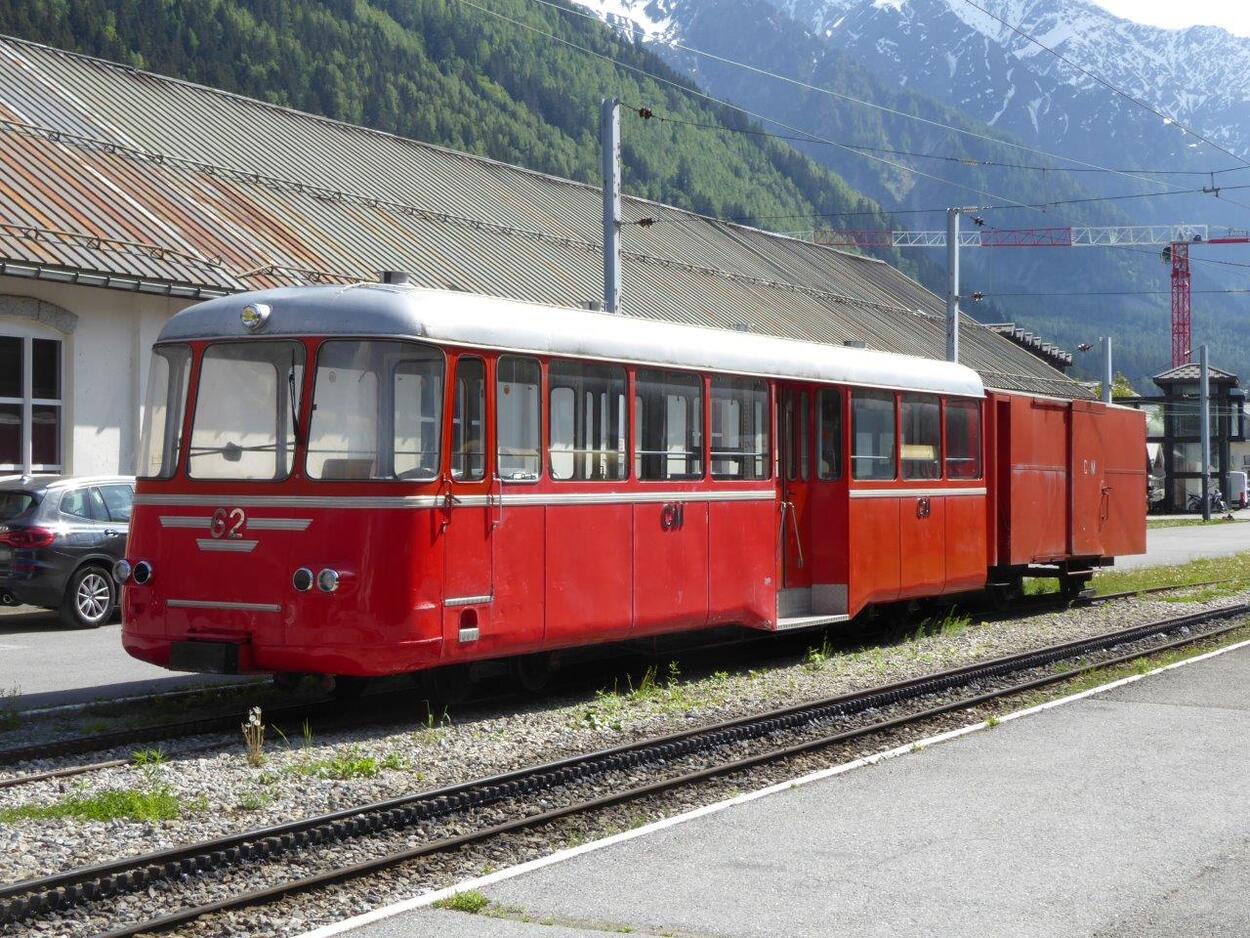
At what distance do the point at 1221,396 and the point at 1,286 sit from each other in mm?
62656

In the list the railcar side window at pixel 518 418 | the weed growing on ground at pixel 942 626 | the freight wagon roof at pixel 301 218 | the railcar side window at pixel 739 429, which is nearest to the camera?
the railcar side window at pixel 518 418

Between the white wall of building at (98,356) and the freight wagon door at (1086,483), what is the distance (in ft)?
40.9

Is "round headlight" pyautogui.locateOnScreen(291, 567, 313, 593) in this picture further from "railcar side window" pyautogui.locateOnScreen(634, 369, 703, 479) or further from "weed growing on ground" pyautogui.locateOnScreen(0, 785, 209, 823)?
"railcar side window" pyautogui.locateOnScreen(634, 369, 703, 479)

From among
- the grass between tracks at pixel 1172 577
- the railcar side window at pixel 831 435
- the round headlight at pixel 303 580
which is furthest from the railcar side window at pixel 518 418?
the grass between tracks at pixel 1172 577

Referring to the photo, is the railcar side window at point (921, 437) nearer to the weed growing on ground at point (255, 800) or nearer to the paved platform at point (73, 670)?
the paved platform at point (73, 670)

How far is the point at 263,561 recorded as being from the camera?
35.6 ft

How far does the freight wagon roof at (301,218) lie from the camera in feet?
80.9

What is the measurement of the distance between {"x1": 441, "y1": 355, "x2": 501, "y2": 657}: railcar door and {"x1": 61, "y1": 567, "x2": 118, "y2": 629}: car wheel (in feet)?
29.7

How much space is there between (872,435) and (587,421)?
15.7 feet

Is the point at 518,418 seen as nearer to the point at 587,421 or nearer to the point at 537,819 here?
the point at 587,421

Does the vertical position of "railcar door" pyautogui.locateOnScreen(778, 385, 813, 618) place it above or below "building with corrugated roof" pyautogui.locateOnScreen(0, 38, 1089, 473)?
below

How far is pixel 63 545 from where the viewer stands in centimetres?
1875

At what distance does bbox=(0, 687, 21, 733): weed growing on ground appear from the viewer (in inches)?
444

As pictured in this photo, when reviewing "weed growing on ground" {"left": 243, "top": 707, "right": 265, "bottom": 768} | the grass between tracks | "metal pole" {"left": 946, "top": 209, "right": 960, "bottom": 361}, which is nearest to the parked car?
"metal pole" {"left": 946, "top": 209, "right": 960, "bottom": 361}
